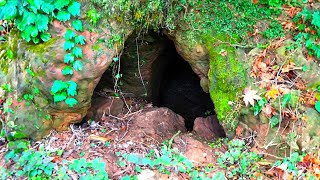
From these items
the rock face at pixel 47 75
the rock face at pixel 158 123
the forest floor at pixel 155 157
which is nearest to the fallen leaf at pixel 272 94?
the forest floor at pixel 155 157

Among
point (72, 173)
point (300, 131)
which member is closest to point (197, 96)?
point (300, 131)

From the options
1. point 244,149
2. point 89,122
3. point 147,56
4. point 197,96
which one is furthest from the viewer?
point 197,96

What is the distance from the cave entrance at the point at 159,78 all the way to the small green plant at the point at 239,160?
184 cm

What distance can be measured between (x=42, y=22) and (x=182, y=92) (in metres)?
4.18

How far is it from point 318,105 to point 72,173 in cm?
286

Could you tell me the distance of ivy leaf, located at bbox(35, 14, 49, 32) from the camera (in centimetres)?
335

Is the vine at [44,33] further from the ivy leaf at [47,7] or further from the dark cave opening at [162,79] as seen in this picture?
the dark cave opening at [162,79]

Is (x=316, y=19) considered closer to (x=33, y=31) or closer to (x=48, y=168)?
(x=33, y=31)

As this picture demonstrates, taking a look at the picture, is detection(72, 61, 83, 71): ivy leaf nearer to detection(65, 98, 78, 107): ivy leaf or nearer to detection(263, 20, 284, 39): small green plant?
detection(65, 98, 78, 107): ivy leaf

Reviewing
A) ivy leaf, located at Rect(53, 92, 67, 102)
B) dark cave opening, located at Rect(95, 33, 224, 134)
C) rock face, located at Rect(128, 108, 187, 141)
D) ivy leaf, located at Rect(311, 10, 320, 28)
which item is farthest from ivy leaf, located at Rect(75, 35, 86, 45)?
ivy leaf, located at Rect(311, 10, 320, 28)

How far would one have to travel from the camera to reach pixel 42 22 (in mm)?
3367

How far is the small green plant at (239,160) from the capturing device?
3.47 meters

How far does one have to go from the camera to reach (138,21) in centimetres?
395

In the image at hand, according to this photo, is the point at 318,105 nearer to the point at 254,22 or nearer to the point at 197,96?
the point at 254,22
